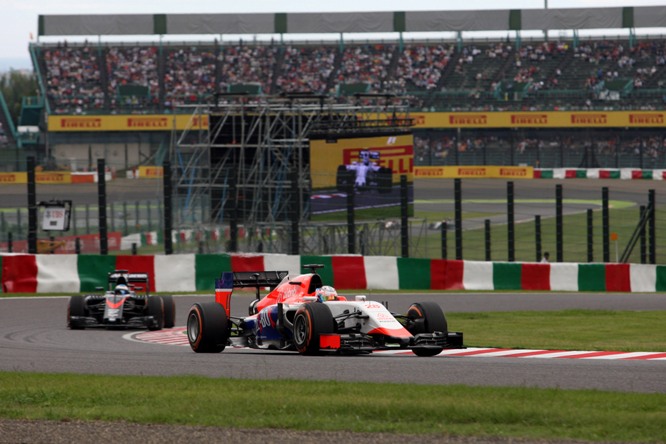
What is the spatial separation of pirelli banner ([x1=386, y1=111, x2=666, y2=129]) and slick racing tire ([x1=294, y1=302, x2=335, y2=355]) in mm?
52081

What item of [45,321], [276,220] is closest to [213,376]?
[45,321]

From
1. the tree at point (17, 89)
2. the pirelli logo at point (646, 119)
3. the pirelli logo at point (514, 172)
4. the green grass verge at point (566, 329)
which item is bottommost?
the green grass verge at point (566, 329)

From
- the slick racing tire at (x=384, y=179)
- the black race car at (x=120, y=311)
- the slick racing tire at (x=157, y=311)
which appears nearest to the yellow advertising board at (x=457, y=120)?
the slick racing tire at (x=384, y=179)

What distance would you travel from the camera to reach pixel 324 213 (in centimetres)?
3067

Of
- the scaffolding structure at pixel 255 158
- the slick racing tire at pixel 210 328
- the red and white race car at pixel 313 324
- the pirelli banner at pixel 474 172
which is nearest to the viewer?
the red and white race car at pixel 313 324

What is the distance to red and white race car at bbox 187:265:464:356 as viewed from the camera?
1351cm

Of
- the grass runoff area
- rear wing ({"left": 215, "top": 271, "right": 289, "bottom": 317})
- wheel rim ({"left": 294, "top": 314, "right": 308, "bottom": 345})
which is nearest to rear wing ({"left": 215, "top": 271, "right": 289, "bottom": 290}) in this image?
rear wing ({"left": 215, "top": 271, "right": 289, "bottom": 317})

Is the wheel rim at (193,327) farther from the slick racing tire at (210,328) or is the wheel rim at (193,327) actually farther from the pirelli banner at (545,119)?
the pirelli banner at (545,119)

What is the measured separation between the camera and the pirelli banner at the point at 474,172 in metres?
64.4

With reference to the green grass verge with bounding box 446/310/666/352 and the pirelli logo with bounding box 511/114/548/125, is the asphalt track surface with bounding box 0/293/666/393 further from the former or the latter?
the pirelli logo with bounding box 511/114/548/125

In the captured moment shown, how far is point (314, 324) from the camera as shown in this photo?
44.1ft

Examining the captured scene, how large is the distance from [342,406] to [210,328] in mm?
5429

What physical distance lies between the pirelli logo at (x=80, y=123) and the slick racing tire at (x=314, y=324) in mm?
54903

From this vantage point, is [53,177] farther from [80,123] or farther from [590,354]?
[590,354]
